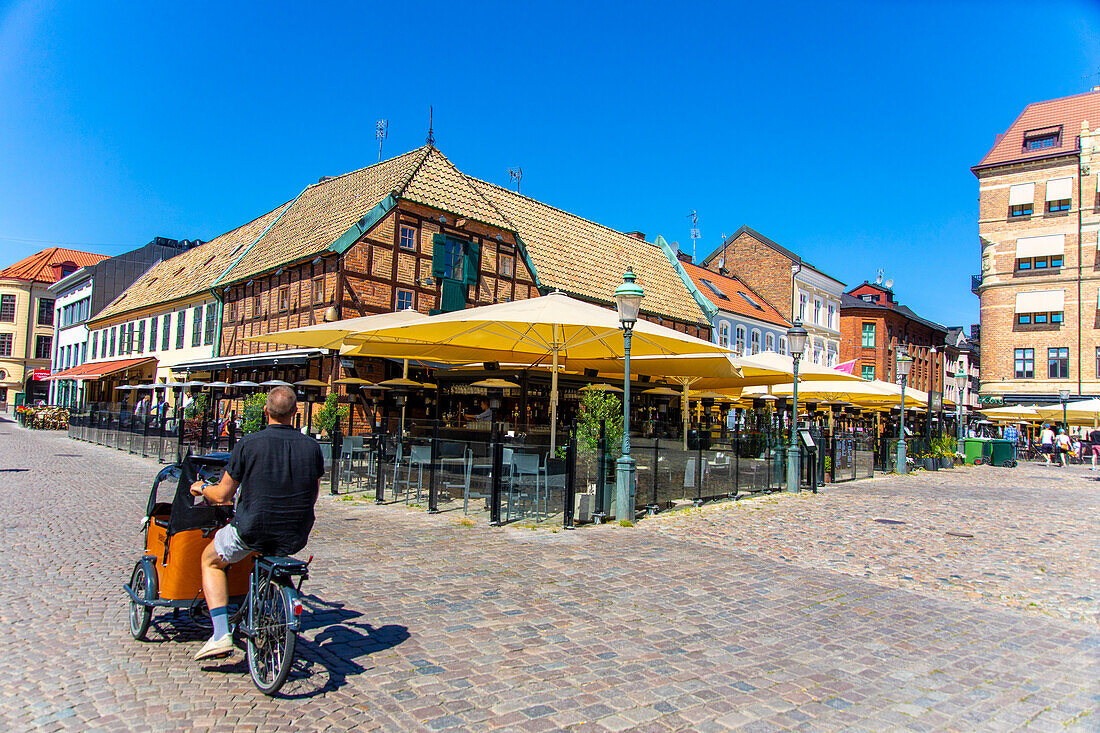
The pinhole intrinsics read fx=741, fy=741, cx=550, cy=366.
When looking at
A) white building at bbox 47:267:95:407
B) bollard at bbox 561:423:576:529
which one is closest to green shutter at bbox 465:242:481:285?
bollard at bbox 561:423:576:529

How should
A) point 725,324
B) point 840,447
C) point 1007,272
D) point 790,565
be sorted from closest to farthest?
point 790,565, point 840,447, point 725,324, point 1007,272

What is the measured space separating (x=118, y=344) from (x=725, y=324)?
105 feet

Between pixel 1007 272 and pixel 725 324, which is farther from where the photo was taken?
pixel 1007 272

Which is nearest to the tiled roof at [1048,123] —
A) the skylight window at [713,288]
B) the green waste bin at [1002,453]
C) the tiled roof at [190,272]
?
the skylight window at [713,288]

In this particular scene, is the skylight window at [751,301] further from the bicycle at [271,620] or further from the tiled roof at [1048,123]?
the bicycle at [271,620]

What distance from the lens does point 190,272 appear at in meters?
35.8

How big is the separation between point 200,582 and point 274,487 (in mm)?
1043

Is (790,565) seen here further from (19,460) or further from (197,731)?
(19,460)

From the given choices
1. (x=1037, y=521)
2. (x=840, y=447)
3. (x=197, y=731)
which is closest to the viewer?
(x=197, y=731)

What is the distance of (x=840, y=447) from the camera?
20.0 meters

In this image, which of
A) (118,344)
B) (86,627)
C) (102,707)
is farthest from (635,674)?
(118,344)

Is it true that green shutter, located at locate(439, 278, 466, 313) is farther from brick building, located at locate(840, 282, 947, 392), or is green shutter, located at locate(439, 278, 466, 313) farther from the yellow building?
the yellow building

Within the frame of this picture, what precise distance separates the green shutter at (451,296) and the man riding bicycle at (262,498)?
67.9 ft

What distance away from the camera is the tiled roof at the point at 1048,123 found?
4581cm
